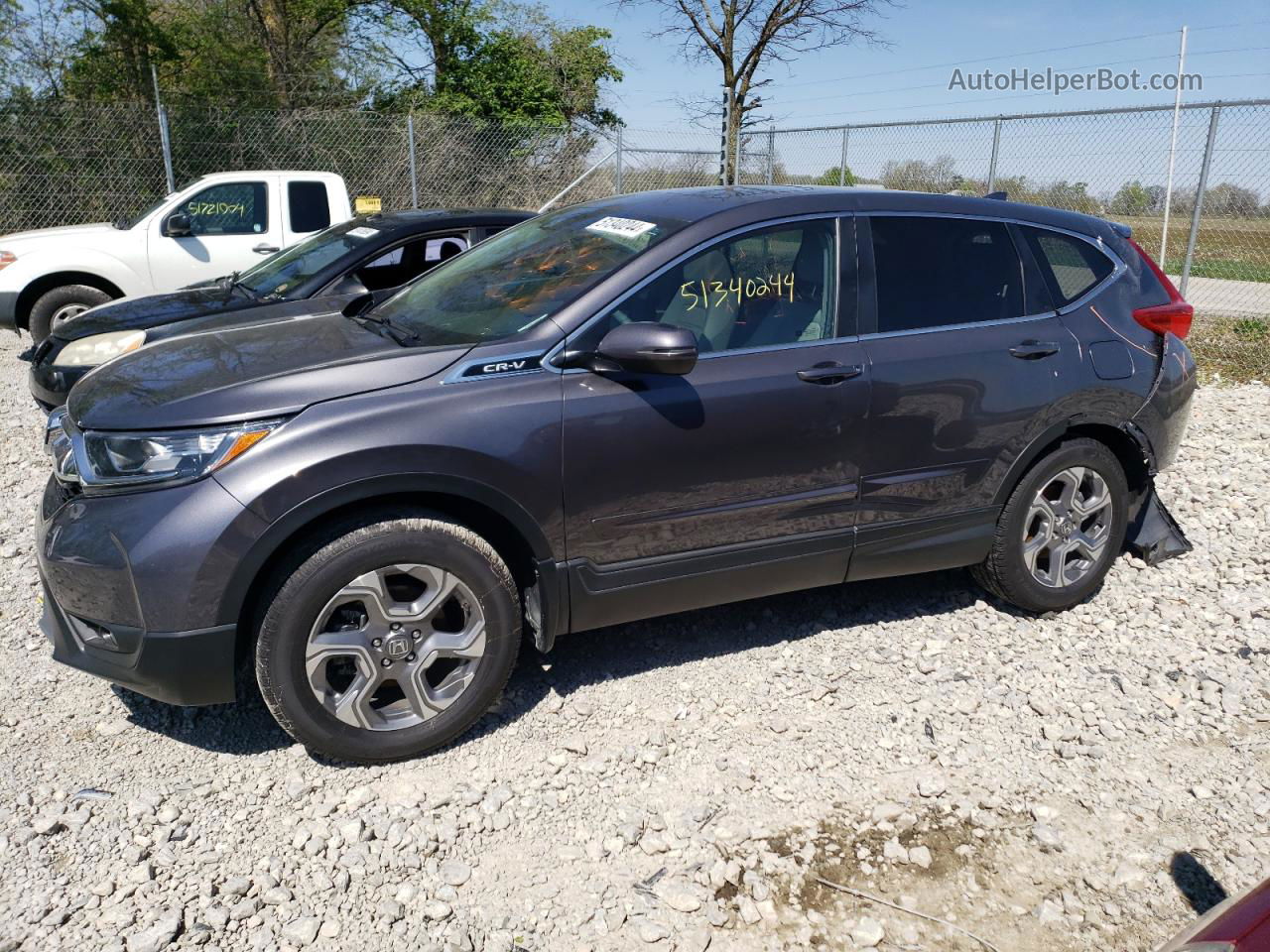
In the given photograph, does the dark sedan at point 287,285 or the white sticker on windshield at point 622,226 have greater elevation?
the white sticker on windshield at point 622,226

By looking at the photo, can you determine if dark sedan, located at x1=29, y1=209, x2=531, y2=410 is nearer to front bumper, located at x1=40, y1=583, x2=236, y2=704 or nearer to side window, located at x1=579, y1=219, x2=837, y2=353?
side window, located at x1=579, y1=219, x2=837, y2=353

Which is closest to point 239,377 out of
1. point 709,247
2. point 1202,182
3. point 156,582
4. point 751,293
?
point 156,582

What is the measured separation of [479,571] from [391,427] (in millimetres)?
530

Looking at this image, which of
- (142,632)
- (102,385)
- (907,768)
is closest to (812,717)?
(907,768)

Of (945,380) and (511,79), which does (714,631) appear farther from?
(511,79)

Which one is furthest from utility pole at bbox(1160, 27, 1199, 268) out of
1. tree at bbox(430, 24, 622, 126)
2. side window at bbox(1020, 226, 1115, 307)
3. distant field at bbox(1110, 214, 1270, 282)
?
tree at bbox(430, 24, 622, 126)

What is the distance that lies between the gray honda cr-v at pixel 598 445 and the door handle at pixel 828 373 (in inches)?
0.4

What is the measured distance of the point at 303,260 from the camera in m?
6.89

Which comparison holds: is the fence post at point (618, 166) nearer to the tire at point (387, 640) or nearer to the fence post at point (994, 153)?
the fence post at point (994, 153)

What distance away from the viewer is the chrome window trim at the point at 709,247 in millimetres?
3295

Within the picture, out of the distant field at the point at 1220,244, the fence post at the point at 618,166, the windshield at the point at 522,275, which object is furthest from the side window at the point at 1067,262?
the fence post at the point at 618,166

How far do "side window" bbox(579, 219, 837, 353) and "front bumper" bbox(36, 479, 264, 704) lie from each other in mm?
1345

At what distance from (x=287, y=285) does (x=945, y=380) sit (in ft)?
14.5

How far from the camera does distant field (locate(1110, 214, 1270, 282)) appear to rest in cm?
998
